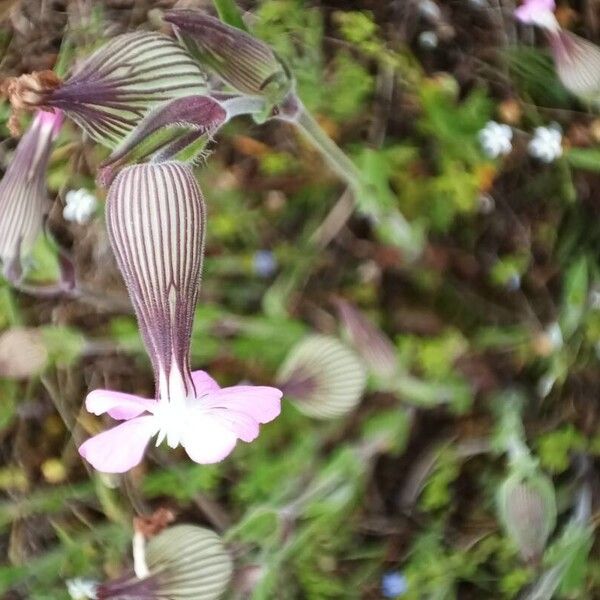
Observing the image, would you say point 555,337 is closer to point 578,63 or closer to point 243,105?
point 578,63

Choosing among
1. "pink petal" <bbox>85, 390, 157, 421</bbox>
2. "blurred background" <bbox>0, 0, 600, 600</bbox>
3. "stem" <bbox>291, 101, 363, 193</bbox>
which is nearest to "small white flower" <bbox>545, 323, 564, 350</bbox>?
"blurred background" <bbox>0, 0, 600, 600</bbox>

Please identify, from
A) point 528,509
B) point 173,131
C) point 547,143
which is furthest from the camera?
point 547,143

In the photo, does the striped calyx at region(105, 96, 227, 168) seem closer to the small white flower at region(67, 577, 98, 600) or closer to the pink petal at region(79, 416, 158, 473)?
the pink petal at region(79, 416, 158, 473)

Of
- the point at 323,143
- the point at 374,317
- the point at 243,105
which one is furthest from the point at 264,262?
the point at 243,105

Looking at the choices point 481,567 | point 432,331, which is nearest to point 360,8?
point 432,331

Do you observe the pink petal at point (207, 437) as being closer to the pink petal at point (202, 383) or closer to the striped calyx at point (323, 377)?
the pink petal at point (202, 383)

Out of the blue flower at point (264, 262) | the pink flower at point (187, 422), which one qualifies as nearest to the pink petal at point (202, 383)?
the pink flower at point (187, 422)
